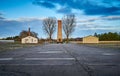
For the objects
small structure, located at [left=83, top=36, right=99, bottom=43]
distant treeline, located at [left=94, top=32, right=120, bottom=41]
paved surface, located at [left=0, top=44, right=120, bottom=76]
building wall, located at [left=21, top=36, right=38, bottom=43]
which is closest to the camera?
paved surface, located at [left=0, top=44, right=120, bottom=76]

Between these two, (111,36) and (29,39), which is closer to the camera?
(29,39)

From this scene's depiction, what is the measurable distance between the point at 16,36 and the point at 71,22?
5855cm

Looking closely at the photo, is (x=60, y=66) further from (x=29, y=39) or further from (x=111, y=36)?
(x=111, y=36)

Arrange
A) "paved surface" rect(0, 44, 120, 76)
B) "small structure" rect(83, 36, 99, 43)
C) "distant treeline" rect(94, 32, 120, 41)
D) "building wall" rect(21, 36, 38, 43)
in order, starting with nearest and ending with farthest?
"paved surface" rect(0, 44, 120, 76) → "building wall" rect(21, 36, 38, 43) → "small structure" rect(83, 36, 99, 43) → "distant treeline" rect(94, 32, 120, 41)

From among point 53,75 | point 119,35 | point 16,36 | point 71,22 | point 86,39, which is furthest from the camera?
point 16,36

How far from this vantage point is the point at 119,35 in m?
138

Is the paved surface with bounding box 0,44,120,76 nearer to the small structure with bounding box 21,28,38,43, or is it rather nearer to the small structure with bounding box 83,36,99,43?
the small structure with bounding box 21,28,38,43

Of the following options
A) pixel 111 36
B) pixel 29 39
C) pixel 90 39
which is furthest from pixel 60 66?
pixel 111 36

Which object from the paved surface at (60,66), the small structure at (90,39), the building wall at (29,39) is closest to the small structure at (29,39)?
the building wall at (29,39)

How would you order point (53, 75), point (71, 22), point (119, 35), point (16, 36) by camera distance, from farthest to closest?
point (16, 36), point (119, 35), point (71, 22), point (53, 75)

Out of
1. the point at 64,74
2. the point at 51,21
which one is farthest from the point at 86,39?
the point at 64,74

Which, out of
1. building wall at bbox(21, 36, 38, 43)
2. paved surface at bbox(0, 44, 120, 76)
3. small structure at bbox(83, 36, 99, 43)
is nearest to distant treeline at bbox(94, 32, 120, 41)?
small structure at bbox(83, 36, 99, 43)

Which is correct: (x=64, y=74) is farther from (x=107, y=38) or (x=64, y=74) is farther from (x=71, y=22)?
(x=107, y=38)

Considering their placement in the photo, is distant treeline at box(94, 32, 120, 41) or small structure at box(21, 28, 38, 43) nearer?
small structure at box(21, 28, 38, 43)
